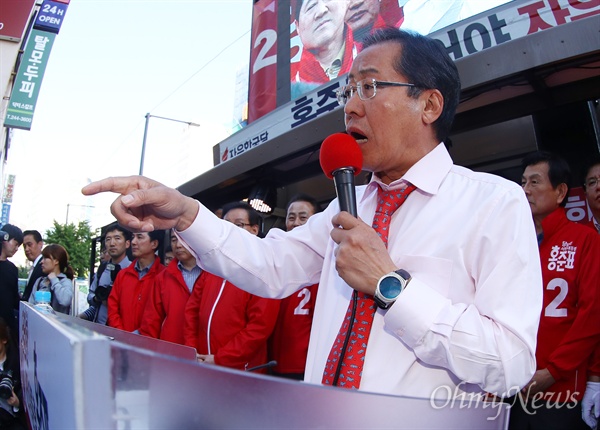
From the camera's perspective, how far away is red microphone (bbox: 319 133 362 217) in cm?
134

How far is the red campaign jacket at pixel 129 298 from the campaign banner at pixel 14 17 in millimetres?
5374

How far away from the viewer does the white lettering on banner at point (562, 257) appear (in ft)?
8.60

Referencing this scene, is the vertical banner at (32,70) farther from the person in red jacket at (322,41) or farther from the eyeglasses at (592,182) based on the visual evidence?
the eyeglasses at (592,182)

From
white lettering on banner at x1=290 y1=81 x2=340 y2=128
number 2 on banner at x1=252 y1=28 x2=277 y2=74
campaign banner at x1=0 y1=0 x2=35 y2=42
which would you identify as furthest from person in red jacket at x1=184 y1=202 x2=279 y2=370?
campaign banner at x1=0 y1=0 x2=35 y2=42

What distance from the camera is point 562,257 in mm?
2654

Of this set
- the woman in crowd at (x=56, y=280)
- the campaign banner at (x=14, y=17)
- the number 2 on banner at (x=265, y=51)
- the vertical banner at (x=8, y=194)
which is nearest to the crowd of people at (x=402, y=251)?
the woman in crowd at (x=56, y=280)

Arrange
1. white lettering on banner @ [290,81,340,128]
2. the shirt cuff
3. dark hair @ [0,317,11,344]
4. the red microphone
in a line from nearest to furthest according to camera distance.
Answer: the shirt cuff, the red microphone, dark hair @ [0,317,11,344], white lettering on banner @ [290,81,340,128]

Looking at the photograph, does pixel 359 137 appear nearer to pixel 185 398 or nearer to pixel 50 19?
pixel 185 398

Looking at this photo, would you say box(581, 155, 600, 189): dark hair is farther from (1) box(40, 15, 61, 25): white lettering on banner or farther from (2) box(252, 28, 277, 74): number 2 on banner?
(1) box(40, 15, 61, 25): white lettering on banner

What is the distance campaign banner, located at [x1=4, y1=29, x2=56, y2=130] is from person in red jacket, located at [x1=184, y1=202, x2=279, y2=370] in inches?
391

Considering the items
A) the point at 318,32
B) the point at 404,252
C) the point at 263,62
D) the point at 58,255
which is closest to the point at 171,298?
the point at 58,255

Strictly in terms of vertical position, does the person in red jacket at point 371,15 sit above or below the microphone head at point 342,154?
above

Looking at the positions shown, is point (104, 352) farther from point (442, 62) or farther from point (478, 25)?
point (478, 25)

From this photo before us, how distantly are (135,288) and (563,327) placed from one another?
159 inches
